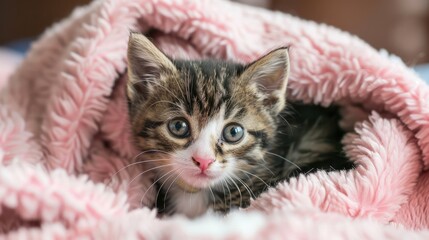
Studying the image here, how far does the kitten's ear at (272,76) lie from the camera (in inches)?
41.7

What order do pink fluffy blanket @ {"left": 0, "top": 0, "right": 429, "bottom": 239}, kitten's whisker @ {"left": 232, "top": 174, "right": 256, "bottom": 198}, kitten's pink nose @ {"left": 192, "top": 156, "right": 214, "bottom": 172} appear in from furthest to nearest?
kitten's whisker @ {"left": 232, "top": 174, "right": 256, "bottom": 198}
kitten's pink nose @ {"left": 192, "top": 156, "right": 214, "bottom": 172}
pink fluffy blanket @ {"left": 0, "top": 0, "right": 429, "bottom": 239}

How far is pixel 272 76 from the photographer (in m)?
1.11

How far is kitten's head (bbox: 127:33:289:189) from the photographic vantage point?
1.04 metres

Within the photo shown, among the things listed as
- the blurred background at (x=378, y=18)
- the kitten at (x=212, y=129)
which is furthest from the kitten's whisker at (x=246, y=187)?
the blurred background at (x=378, y=18)

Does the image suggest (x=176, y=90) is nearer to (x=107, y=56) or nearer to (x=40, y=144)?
(x=107, y=56)

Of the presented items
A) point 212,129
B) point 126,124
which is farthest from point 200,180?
point 126,124

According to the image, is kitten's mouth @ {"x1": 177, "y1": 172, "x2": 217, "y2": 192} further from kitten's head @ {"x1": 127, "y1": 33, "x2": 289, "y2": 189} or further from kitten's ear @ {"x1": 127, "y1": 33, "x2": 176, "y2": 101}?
kitten's ear @ {"x1": 127, "y1": 33, "x2": 176, "y2": 101}

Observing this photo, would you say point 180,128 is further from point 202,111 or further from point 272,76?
point 272,76

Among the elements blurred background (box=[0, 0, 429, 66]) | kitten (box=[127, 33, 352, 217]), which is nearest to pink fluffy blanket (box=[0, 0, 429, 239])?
kitten (box=[127, 33, 352, 217])

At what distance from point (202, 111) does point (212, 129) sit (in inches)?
1.8

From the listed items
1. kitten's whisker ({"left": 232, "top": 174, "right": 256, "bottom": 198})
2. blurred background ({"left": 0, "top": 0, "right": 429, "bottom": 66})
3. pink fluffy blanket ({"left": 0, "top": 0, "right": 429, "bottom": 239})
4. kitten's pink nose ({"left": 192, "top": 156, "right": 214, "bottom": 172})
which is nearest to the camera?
pink fluffy blanket ({"left": 0, "top": 0, "right": 429, "bottom": 239})

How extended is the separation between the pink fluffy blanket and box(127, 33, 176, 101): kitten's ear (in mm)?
86

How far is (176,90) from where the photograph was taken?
3.61ft

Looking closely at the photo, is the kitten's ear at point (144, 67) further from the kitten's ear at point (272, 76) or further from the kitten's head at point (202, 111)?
the kitten's ear at point (272, 76)
